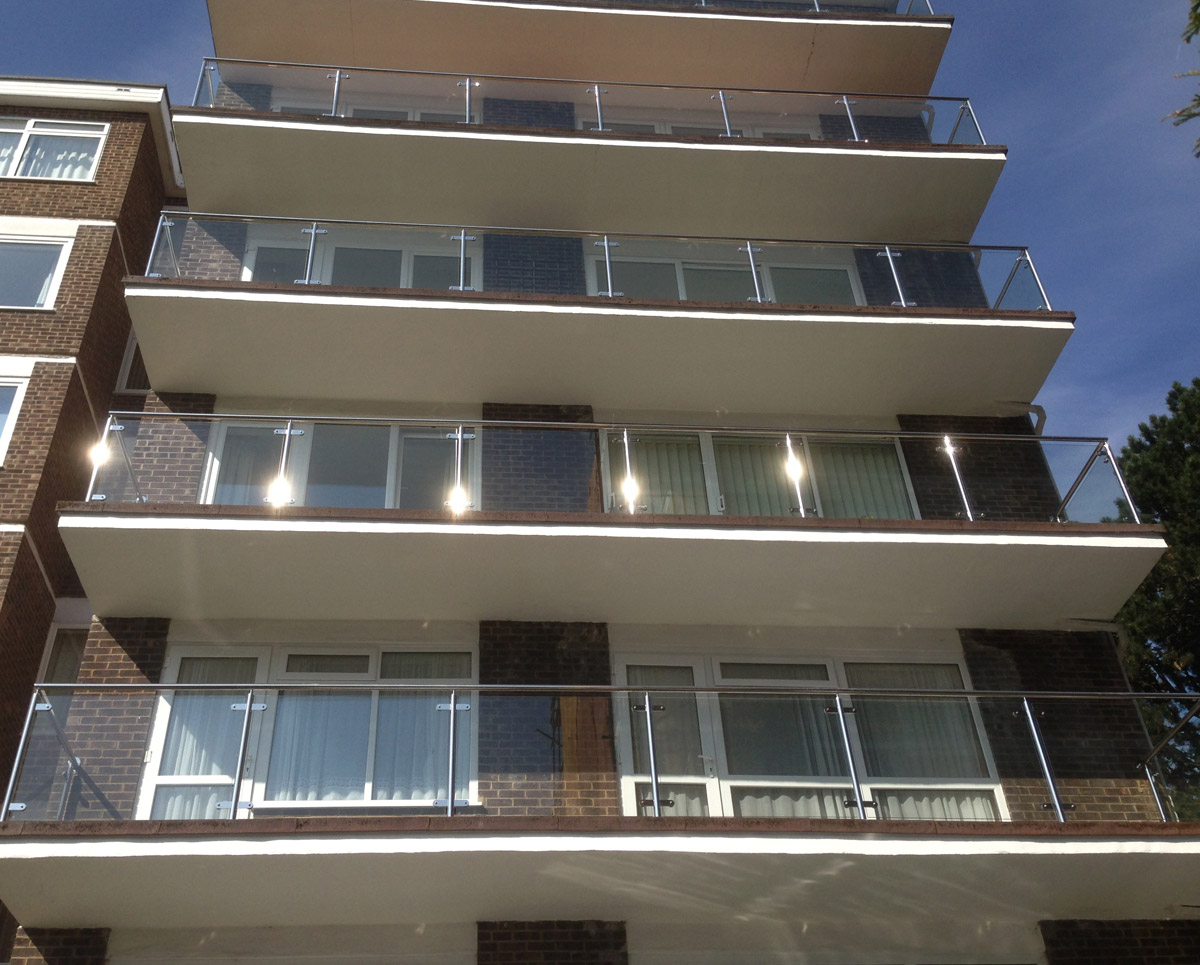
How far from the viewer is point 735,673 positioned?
35.3 feet

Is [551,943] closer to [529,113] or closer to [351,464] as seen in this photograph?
[351,464]

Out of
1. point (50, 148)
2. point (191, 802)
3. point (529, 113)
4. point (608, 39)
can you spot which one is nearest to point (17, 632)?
point (191, 802)

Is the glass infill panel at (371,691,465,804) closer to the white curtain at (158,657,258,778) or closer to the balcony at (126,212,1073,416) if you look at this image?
the white curtain at (158,657,258,778)

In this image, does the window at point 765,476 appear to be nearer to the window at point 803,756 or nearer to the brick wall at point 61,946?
the window at point 803,756

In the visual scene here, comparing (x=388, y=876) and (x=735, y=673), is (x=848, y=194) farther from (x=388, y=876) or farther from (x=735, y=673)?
(x=388, y=876)

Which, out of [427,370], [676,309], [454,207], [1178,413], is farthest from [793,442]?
[1178,413]

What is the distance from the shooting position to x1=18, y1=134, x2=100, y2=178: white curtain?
14.7 metres

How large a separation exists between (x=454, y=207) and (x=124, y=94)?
513cm

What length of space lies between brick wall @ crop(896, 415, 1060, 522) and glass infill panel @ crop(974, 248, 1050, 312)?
1.56 meters

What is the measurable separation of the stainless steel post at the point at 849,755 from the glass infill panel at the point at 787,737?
0.03 metres

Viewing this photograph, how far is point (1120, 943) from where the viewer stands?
9227 mm

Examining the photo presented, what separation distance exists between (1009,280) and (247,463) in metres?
8.65

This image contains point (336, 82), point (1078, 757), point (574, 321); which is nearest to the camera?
point (1078, 757)

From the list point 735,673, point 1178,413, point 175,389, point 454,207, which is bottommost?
point 735,673
